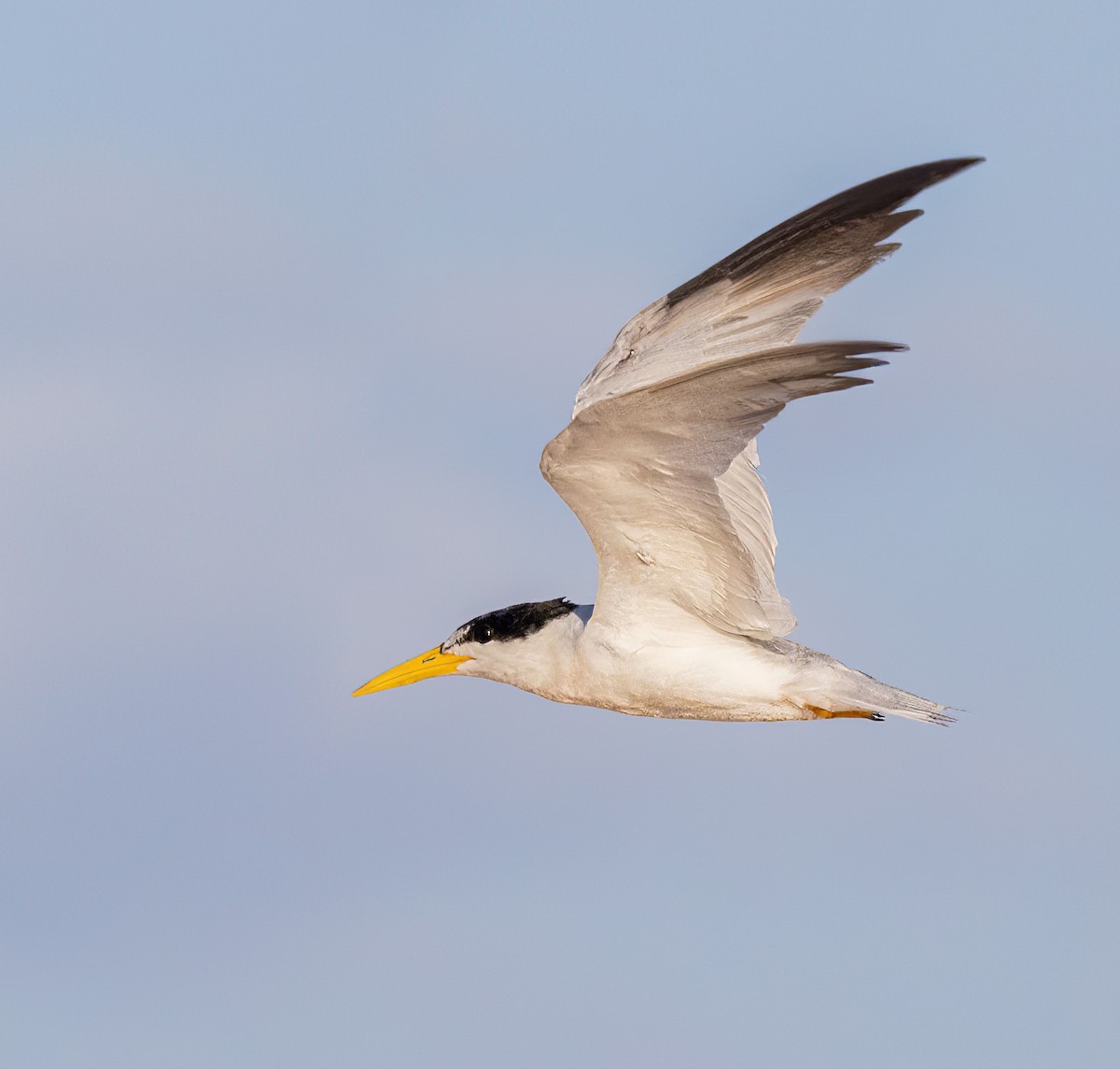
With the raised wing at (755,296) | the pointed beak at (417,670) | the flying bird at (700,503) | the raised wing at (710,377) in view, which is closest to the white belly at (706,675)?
the flying bird at (700,503)

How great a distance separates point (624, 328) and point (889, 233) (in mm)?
2011

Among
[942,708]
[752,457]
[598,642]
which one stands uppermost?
[752,457]

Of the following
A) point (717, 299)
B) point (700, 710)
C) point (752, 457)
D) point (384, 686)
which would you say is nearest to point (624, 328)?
point (717, 299)

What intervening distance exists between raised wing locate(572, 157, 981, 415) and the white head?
320 cm

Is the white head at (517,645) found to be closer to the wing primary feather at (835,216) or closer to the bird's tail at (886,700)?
the bird's tail at (886,700)

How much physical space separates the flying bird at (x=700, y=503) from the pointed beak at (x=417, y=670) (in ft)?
0.06

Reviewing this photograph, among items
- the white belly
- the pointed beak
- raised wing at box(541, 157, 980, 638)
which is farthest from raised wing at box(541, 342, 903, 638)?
the pointed beak

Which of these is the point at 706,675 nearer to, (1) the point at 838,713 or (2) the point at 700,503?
(1) the point at 838,713

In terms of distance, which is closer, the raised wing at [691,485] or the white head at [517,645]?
the raised wing at [691,485]

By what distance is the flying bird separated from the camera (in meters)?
11.9

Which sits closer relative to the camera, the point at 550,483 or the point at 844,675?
the point at 550,483

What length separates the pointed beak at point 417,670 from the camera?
15953mm

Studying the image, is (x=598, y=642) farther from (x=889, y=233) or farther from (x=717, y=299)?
(x=889, y=233)

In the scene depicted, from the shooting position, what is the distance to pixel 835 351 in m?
11.2
